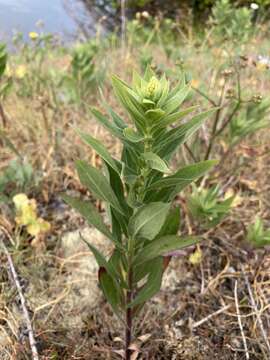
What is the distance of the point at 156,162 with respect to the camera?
94cm

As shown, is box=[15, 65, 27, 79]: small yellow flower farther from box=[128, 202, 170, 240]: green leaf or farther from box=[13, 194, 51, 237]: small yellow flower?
box=[128, 202, 170, 240]: green leaf

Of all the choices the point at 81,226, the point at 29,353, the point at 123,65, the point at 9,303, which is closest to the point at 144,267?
the point at 29,353

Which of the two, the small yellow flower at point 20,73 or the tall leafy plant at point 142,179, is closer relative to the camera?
the tall leafy plant at point 142,179

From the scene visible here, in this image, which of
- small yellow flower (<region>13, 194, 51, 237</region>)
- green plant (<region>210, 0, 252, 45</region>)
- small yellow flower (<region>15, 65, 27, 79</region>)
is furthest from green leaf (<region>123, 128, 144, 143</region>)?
small yellow flower (<region>15, 65, 27, 79</region>)

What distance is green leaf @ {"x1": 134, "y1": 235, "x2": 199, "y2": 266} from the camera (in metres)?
1.06

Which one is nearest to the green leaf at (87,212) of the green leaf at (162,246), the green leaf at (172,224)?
the green leaf at (162,246)

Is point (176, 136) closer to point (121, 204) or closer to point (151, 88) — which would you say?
point (151, 88)

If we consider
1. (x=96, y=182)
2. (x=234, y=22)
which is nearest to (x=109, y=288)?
(x=96, y=182)

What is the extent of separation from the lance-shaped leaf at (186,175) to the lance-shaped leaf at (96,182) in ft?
0.35

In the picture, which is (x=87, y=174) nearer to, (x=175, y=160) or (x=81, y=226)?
(x=81, y=226)

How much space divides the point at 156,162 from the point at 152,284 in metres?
0.41

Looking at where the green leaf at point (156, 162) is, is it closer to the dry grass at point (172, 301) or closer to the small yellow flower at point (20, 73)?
the dry grass at point (172, 301)

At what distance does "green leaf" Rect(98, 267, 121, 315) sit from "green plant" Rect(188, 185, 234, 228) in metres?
0.55

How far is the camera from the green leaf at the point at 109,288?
1171mm
